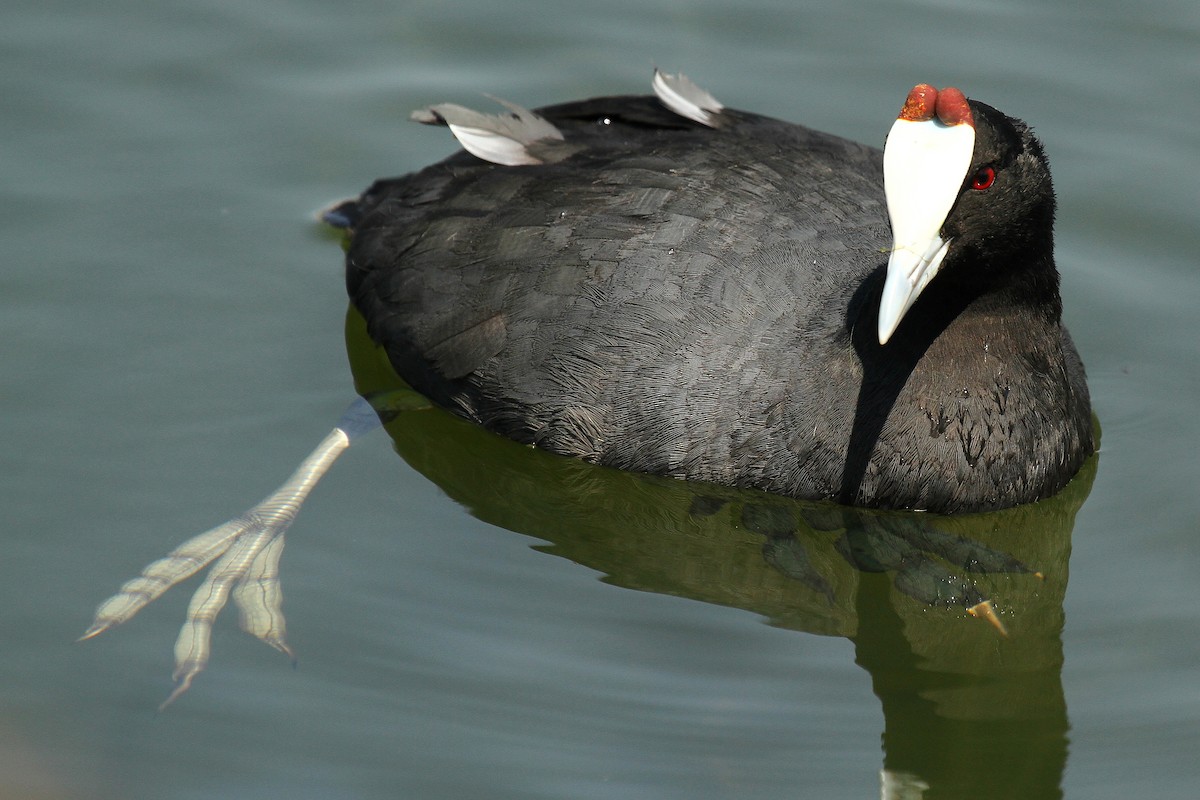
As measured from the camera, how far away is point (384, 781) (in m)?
3.91

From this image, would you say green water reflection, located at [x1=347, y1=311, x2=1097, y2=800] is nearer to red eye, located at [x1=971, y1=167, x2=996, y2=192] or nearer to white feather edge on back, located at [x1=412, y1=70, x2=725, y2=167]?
white feather edge on back, located at [x1=412, y1=70, x2=725, y2=167]

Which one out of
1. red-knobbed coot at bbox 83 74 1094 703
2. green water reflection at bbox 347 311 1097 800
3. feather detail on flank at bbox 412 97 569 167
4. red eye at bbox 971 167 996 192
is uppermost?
red eye at bbox 971 167 996 192

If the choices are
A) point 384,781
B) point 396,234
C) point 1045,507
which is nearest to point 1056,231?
point 1045,507

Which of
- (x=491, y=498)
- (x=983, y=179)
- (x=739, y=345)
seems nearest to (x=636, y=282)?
(x=739, y=345)

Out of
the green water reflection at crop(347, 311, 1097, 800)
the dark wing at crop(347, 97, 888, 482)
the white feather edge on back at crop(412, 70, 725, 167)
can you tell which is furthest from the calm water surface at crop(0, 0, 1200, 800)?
the white feather edge on back at crop(412, 70, 725, 167)

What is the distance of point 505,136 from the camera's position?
16.9 feet

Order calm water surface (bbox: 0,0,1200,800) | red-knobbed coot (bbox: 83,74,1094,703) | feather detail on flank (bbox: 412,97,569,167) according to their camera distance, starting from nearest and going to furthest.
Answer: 1. calm water surface (bbox: 0,0,1200,800)
2. red-knobbed coot (bbox: 83,74,1094,703)
3. feather detail on flank (bbox: 412,97,569,167)

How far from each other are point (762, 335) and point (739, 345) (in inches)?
2.8

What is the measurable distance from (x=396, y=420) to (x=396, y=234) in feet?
1.95

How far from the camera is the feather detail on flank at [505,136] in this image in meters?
5.10

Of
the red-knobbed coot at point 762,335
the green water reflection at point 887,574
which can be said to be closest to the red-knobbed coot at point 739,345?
the red-knobbed coot at point 762,335

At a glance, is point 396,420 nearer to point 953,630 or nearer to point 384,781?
point 384,781

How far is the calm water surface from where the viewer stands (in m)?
4.02

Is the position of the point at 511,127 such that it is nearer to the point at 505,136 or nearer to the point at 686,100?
the point at 505,136
